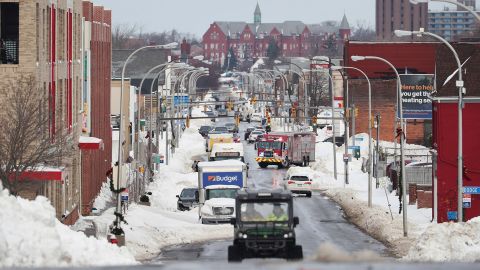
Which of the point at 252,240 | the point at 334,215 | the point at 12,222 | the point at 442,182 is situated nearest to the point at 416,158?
the point at 334,215

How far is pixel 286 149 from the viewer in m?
107

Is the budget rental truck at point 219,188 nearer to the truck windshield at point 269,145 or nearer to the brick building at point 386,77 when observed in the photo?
the truck windshield at point 269,145

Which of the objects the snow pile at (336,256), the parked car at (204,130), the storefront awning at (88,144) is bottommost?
the parked car at (204,130)

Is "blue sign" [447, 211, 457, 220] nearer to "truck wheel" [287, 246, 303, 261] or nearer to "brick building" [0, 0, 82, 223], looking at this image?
"brick building" [0, 0, 82, 223]

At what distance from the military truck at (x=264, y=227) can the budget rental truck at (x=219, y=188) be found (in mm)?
19990

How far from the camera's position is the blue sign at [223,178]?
60.1 m

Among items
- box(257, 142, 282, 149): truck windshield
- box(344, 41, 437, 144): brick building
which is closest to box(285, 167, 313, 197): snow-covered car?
box(257, 142, 282, 149): truck windshield

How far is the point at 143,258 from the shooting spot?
142 feet

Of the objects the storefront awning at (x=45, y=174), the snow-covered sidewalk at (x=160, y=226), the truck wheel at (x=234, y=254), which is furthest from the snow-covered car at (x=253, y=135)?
the truck wheel at (x=234, y=254)

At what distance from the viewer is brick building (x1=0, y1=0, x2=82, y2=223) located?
149 ft

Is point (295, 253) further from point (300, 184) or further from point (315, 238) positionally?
point (300, 184)

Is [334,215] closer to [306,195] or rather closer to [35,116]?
[306,195]

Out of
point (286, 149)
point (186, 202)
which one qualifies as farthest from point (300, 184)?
point (286, 149)

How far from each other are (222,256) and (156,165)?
52.7 meters
